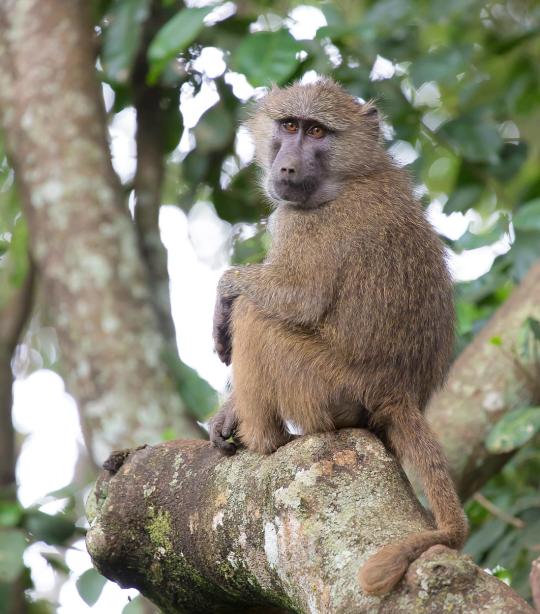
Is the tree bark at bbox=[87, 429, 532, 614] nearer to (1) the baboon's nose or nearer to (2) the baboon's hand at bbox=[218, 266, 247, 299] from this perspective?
(2) the baboon's hand at bbox=[218, 266, 247, 299]

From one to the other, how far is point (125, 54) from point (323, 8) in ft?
4.02

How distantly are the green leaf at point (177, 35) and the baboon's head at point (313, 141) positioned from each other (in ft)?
1.80

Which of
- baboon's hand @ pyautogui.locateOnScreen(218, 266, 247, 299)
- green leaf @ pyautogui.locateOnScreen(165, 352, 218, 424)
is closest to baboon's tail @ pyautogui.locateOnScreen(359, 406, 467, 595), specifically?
baboon's hand @ pyautogui.locateOnScreen(218, 266, 247, 299)

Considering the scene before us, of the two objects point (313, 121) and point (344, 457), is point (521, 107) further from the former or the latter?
point (344, 457)

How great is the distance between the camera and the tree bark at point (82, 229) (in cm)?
567

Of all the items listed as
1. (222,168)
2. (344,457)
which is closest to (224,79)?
(222,168)

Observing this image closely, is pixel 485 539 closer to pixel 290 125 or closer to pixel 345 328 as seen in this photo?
pixel 345 328

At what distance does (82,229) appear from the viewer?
6.03 meters

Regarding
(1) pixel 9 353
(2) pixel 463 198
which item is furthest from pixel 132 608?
(1) pixel 9 353

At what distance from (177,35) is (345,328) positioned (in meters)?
2.13

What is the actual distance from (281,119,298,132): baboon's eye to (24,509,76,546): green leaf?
241 cm

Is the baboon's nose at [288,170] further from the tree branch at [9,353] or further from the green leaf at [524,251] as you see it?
the tree branch at [9,353]

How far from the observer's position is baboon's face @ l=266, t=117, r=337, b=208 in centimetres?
468

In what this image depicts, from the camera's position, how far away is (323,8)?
5.89m
